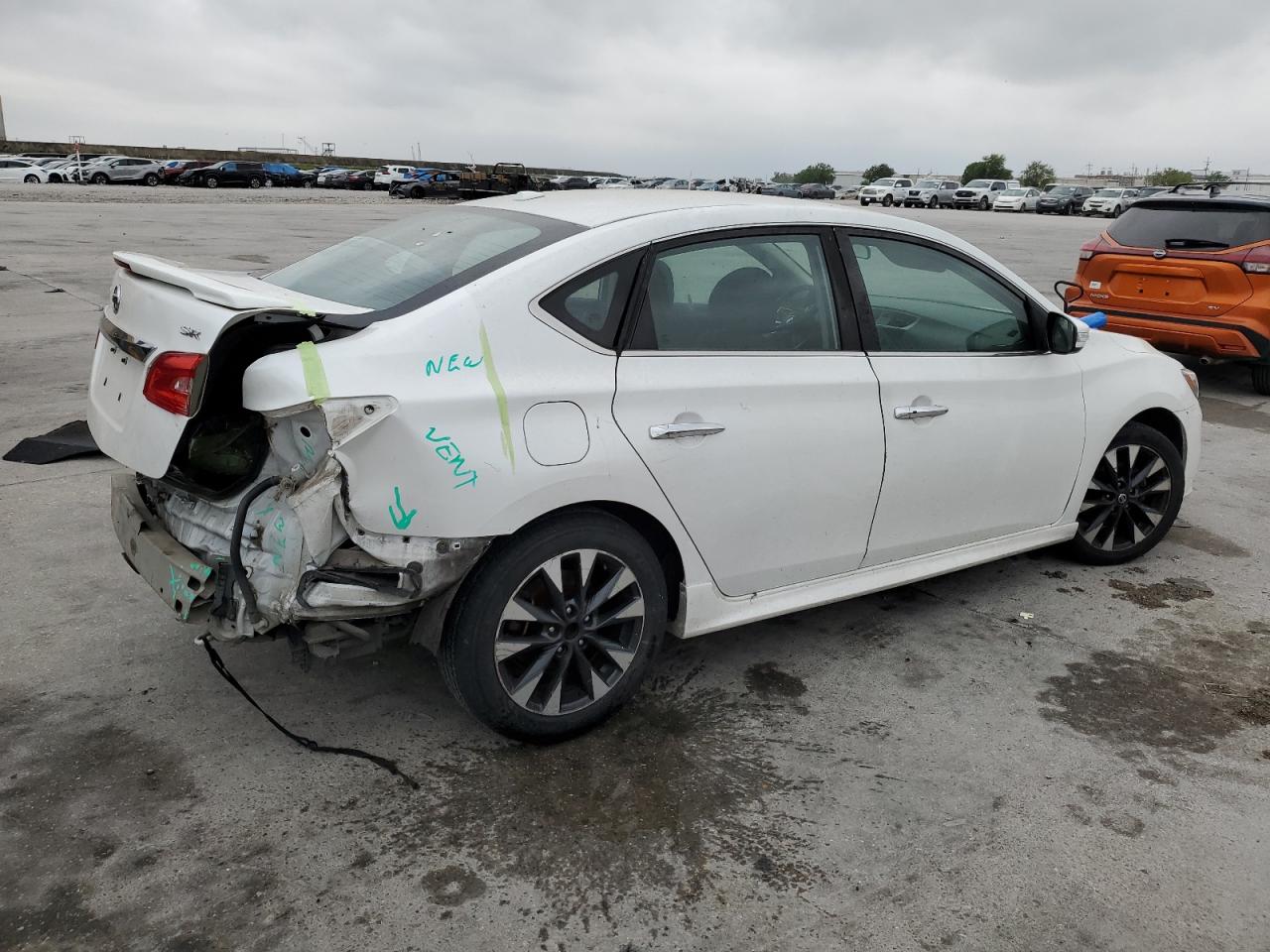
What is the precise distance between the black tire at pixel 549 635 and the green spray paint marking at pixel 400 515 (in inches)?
10.7

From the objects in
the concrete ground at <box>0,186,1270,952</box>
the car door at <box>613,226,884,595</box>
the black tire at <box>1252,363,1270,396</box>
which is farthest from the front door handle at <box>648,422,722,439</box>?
the black tire at <box>1252,363,1270,396</box>

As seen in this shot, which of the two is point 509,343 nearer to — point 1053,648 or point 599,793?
point 599,793

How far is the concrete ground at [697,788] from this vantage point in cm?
244

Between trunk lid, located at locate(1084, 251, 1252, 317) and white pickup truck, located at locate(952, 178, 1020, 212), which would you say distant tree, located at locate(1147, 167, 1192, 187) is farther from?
trunk lid, located at locate(1084, 251, 1252, 317)

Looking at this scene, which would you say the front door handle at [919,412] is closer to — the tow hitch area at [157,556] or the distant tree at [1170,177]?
the tow hitch area at [157,556]

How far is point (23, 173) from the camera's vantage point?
44.9 meters

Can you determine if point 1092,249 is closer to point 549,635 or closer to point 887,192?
point 549,635

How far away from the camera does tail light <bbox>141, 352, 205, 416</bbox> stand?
2.73 metres

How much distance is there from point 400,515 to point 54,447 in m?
4.15

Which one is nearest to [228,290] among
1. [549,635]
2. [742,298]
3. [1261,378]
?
[549,635]

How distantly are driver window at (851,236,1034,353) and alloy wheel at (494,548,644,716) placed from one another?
54.2 inches

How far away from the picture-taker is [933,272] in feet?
12.7

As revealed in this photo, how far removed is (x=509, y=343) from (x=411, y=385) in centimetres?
33

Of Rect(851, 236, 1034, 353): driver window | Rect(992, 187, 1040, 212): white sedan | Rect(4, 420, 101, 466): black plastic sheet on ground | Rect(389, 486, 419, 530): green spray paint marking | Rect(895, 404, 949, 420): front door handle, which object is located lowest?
Rect(4, 420, 101, 466): black plastic sheet on ground
